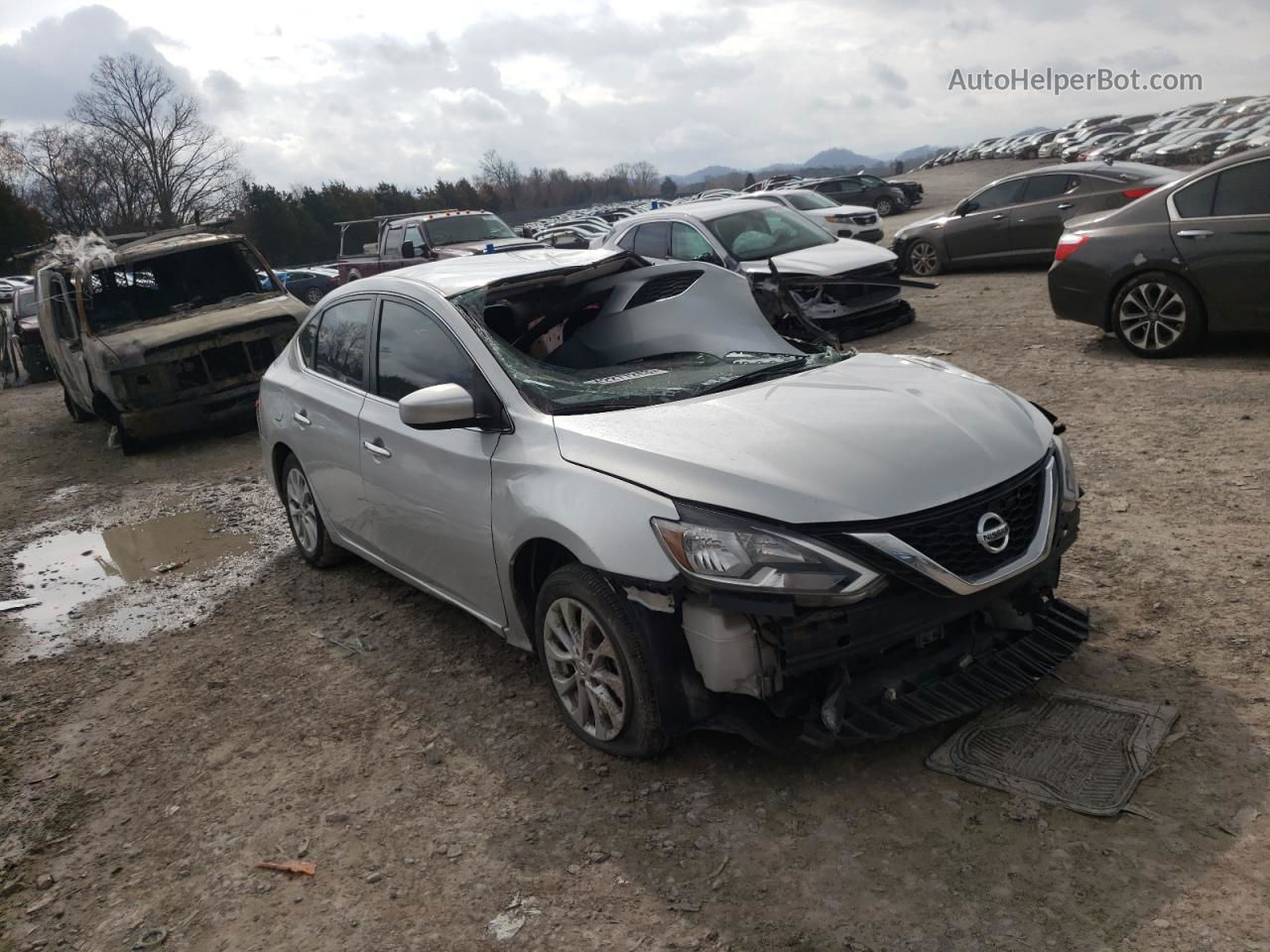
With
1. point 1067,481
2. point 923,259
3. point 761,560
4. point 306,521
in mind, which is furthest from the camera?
point 923,259

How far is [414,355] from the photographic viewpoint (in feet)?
15.1

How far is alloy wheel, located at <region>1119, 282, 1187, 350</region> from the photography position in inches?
328

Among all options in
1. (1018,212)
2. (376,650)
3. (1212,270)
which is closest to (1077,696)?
(376,650)

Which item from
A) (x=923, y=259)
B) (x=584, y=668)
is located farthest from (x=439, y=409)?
(x=923, y=259)

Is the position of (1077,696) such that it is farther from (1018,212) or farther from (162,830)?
(1018,212)

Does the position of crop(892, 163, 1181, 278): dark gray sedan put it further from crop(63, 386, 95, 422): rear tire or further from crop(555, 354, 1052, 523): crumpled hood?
crop(63, 386, 95, 422): rear tire

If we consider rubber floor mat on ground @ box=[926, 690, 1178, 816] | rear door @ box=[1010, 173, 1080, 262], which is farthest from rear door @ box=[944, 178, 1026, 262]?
rubber floor mat on ground @ box=[926, 690, 1178, 816]

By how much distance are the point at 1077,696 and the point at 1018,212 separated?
1228 centimetres

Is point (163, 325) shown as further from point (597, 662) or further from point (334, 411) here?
point (597, 662)

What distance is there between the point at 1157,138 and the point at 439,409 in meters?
42.5

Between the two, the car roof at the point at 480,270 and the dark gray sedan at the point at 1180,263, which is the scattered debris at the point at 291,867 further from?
the dark gray sedan at the point at 1180,263

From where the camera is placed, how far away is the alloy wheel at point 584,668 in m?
3.54

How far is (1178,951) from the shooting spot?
2.53 meters

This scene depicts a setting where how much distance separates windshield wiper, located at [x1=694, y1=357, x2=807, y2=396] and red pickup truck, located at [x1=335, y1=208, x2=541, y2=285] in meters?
12.0
